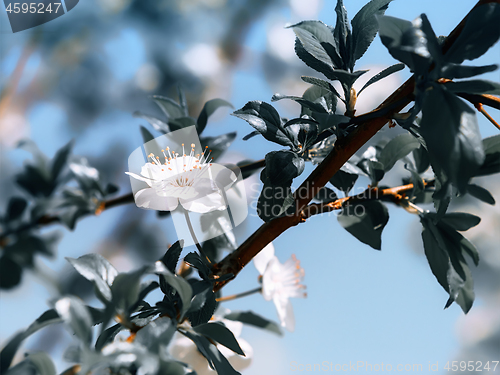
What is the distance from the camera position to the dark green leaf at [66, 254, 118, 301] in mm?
200

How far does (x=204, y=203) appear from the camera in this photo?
0.93 ft

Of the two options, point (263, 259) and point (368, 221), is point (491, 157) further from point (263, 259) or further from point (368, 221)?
point (263, 259)

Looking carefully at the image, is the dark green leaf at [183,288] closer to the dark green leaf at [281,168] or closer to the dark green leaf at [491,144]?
the dark green leaf at [281,168]

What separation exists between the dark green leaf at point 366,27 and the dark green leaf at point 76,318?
0.72ft

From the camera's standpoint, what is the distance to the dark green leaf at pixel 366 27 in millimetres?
245

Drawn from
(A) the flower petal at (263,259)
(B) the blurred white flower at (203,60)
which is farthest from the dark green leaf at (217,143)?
(B) the blurred white flower at (203,60)

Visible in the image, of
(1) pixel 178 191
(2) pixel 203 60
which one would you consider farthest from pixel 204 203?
(2) pixel 203 60

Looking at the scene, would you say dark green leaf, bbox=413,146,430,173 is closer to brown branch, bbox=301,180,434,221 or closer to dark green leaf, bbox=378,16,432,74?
brown branch, bbox=301,180,434,221

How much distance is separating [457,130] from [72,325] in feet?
0.64

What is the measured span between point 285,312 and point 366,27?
0.33m

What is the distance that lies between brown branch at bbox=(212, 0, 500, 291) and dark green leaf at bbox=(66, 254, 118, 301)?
7cm

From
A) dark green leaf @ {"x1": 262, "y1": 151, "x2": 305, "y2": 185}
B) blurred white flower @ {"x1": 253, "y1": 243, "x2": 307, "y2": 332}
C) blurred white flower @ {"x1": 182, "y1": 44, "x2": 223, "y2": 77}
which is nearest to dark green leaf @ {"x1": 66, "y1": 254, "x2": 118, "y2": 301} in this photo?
dark green leaf @ {"x1": 262, "y1": 151, "x2": 305, "y2": 185}

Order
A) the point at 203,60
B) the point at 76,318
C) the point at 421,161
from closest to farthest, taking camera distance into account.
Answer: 1. the point at 76,318
2. the point at 421,161
3. the point at 203,60

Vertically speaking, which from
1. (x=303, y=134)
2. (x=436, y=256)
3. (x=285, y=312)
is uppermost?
(x=303, y=134)
